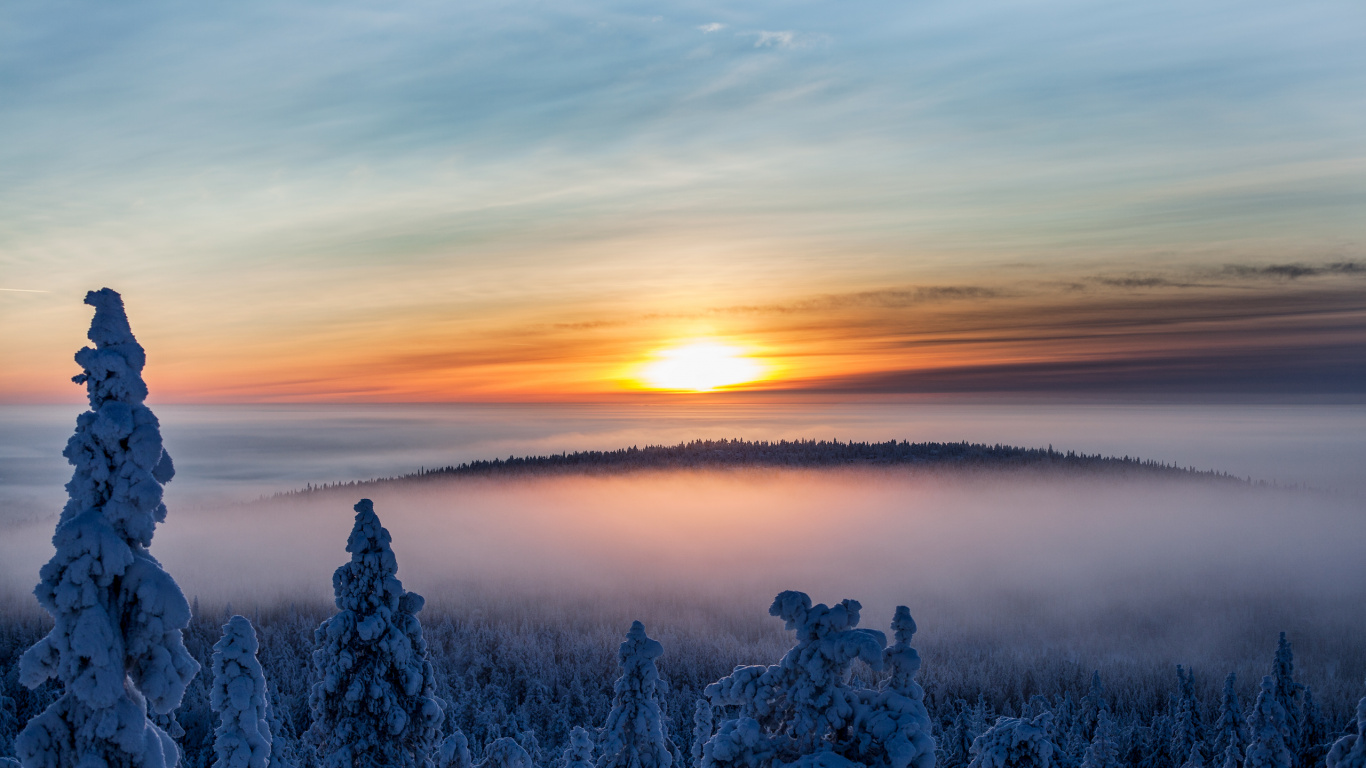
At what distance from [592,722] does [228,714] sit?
114743 millimetres

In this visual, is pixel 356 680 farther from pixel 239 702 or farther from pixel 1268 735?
pixel 1268 735

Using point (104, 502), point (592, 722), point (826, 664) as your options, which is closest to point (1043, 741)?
point (826, 664)

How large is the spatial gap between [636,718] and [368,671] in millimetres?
8101

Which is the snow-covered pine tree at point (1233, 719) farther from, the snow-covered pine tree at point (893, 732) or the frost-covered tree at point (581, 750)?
the snow-covered pine tree at point (893, 732)

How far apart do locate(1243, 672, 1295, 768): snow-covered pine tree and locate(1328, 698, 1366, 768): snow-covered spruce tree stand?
53.5 ft

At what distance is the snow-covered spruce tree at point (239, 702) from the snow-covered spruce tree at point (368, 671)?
253cm

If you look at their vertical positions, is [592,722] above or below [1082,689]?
above

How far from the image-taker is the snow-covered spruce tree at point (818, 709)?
1269 centimetres

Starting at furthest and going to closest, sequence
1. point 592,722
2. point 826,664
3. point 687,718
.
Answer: point 592,722
point 687,718
point 826,664

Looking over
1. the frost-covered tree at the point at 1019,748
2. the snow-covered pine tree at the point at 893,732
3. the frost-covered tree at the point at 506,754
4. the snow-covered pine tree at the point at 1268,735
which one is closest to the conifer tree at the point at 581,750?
the frost-covered tree at the point at 506,754

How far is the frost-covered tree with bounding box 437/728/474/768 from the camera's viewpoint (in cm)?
2922

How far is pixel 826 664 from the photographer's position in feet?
42.9

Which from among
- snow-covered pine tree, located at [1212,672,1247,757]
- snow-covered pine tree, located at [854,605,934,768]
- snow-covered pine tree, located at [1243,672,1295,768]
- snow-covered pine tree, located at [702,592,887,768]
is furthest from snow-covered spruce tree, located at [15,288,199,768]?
snow-covered pine tree, located at [1212,672,1247,757]

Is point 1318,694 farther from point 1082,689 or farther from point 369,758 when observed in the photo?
point 369,758
